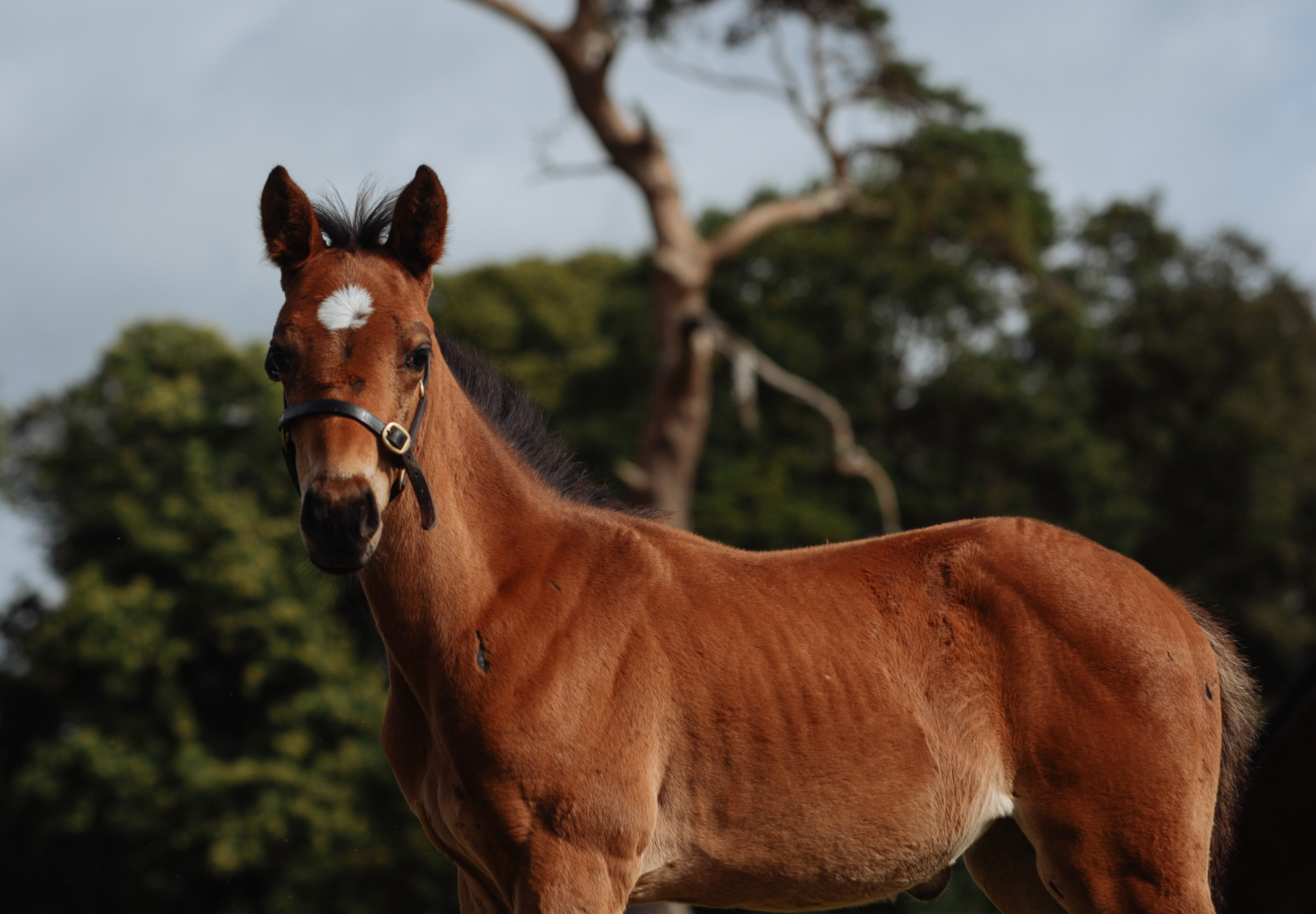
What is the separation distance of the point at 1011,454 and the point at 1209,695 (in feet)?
72.1

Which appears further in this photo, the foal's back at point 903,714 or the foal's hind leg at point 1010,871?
the foal's hind leg at point 1010,871

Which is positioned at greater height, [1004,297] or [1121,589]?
[1004,297]

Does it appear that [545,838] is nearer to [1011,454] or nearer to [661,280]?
[661,280]

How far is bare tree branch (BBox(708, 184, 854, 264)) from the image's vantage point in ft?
58.6

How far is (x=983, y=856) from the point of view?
471cm


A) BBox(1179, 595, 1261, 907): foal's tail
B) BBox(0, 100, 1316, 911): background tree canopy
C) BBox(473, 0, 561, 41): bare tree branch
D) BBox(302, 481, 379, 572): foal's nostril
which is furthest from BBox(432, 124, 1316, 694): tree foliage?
BBox(302, 481, 379, 572): foal's nostril

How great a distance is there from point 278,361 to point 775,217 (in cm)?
1570

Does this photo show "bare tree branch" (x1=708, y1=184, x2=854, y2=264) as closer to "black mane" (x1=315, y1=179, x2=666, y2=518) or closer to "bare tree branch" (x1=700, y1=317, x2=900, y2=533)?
"bare tree branch" (x1=700, y1=317, x2=900, y2=533)

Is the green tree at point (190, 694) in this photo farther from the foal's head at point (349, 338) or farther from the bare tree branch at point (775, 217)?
the foal's head at point (349, 338)

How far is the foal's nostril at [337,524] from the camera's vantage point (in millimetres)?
3379

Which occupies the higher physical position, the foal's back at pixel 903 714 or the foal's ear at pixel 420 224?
the foal's ear at pixel 420 224

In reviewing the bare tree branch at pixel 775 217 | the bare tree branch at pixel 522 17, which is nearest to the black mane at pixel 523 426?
the bare tree branch at pixel 775 217

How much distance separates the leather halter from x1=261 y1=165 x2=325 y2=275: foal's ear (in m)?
0.59

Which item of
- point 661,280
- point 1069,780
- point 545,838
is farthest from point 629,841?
point 661,280
